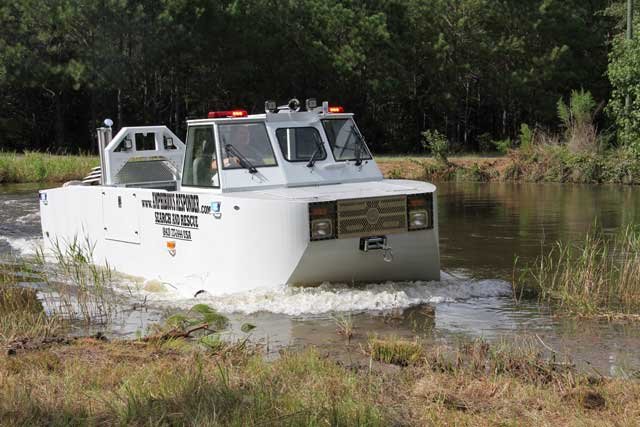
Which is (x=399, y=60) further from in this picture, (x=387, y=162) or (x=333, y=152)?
(x=333, y=152)

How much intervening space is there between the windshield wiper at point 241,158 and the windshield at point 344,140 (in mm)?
1235

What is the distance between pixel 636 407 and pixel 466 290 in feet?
17.1

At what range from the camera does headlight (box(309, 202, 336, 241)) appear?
10281mm

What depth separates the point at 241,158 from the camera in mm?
11578

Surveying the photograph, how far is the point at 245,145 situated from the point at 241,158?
0.73 feet

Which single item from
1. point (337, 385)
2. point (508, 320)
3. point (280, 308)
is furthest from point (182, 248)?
point (337, 385)

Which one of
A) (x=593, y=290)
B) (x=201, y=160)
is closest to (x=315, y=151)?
(x=201, y=160)

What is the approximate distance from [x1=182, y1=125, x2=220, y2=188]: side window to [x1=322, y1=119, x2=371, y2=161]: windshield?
157 cm

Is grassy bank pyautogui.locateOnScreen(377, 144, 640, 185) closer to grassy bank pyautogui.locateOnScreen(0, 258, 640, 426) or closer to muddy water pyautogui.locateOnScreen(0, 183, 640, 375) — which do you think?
muddy water pyautogui.locateOnScreen(0, 183, 640, 375)

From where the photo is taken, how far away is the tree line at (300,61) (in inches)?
1478

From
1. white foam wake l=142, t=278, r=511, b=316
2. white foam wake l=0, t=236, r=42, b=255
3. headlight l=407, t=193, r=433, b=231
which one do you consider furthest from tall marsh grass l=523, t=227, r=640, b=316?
white foam wake l=0, t=236, r=42, b=255

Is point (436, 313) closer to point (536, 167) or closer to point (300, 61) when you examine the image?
point (536, 167)

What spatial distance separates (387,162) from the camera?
32.5 m

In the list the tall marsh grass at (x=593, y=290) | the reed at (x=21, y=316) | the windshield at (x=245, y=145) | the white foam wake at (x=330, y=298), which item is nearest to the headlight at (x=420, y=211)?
the white foam wake at (x=330, y=298)
